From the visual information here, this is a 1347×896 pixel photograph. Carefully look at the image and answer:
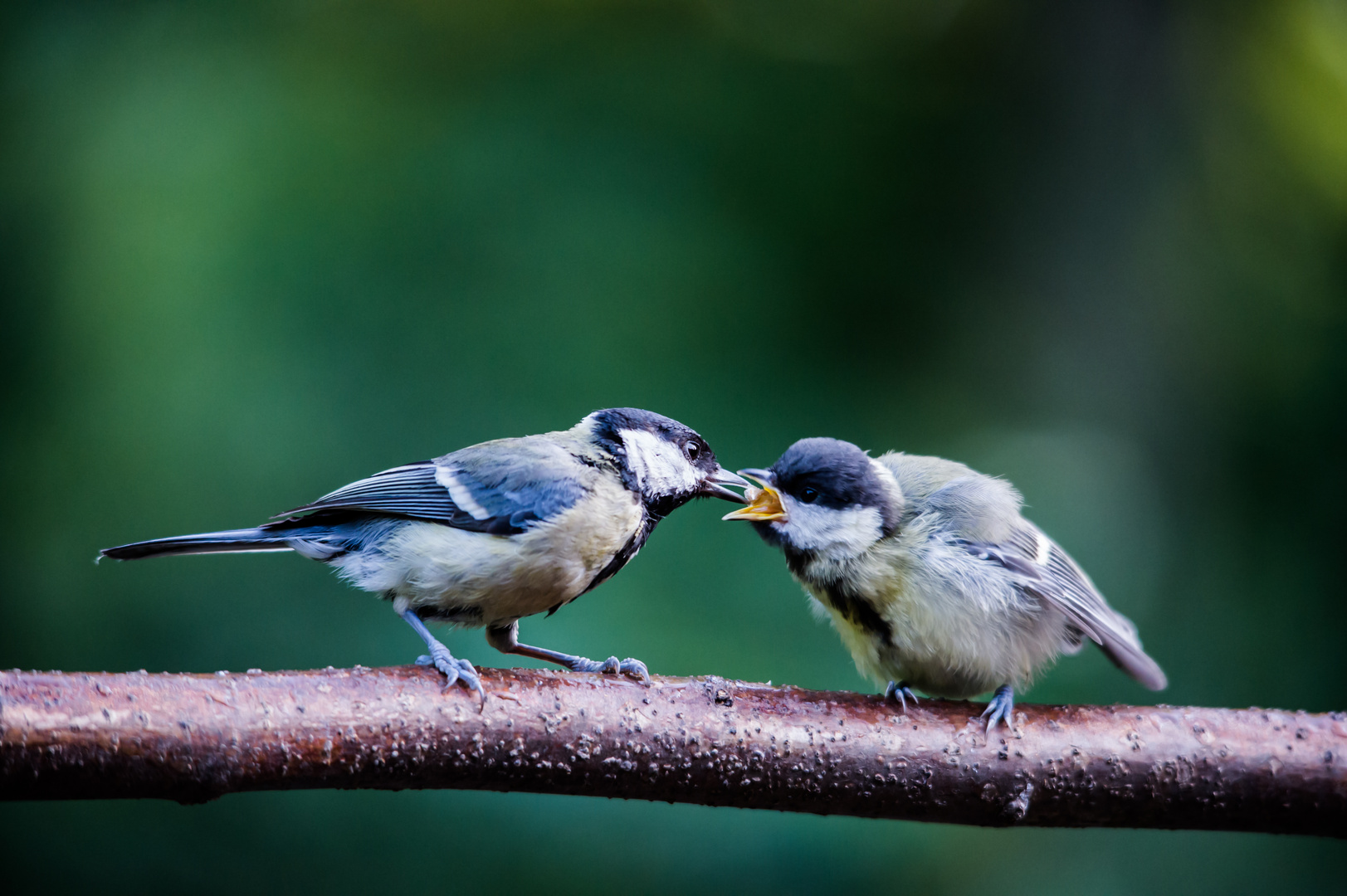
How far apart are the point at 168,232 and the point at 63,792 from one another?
1.85 meters

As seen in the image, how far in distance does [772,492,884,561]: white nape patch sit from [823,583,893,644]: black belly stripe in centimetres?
6

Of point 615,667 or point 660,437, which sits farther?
point 660,437

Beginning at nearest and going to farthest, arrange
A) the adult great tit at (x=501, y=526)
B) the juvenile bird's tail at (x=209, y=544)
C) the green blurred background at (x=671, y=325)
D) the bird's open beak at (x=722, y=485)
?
the juvenile bird's tail at (x=209, y=544) < the adult great tit at (x=501, y=526) < the bird's open beak at (x=722, y=485) < the green blurred background at (x=671, y=325)

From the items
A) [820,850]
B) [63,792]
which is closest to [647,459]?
[63,792]

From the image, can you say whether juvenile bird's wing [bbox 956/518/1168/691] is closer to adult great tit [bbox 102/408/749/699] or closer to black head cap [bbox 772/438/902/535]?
black head cap [bbox 772/438/902/535]

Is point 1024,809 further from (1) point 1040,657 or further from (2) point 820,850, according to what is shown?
(2) point 820,850

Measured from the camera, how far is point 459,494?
1.53m

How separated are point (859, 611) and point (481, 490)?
663mm

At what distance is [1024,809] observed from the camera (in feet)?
4.68

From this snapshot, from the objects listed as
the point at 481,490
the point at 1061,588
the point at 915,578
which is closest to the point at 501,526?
the point at 481,490

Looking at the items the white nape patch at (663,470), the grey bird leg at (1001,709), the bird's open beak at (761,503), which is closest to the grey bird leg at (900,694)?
the grey bird leg at (1001,709)

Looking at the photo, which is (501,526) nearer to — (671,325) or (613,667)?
(613,667)

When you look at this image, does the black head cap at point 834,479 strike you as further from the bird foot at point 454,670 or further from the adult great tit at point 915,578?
the bird foot at point 454,670

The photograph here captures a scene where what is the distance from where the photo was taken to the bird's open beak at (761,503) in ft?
5.02
